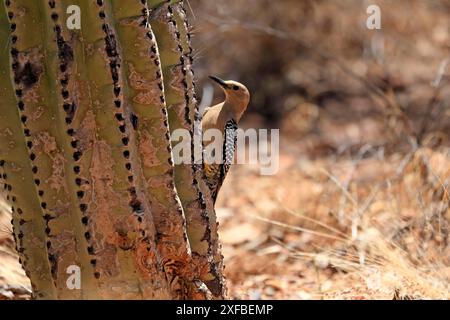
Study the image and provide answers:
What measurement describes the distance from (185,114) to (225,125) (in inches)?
18.7

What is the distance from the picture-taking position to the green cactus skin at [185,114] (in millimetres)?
3062

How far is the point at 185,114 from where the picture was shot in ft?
10.3

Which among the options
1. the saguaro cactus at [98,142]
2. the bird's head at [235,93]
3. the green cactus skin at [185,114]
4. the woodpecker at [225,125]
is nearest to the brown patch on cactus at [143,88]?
the saguaro cactus at [98,142]

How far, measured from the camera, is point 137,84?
2.96 metres

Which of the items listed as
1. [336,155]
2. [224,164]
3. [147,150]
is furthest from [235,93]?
[336,155]

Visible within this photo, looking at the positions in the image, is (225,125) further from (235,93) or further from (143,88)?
(143,88)

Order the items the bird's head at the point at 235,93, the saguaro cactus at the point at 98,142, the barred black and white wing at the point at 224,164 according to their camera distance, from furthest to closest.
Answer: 1. the bird's head at the point at 235,93
2. the barred black and white wing at the point at 224,164
3. the saguaro cactus at the point at 98,142

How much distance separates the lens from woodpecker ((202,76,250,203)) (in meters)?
3.54

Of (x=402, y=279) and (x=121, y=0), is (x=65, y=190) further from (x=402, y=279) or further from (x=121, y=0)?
(x=402, y=279)

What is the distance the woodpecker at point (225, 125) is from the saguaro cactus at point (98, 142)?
292 mm

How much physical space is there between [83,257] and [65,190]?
0.89 feet

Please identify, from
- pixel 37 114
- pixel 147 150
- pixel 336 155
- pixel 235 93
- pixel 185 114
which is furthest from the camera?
pixel 336 155

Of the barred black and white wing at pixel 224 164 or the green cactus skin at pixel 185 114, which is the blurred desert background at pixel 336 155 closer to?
the green cactus skin at pixel 185 114

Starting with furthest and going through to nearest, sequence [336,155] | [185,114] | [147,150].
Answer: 1. [336,155]
2. [185,114]
3. [147,150]
